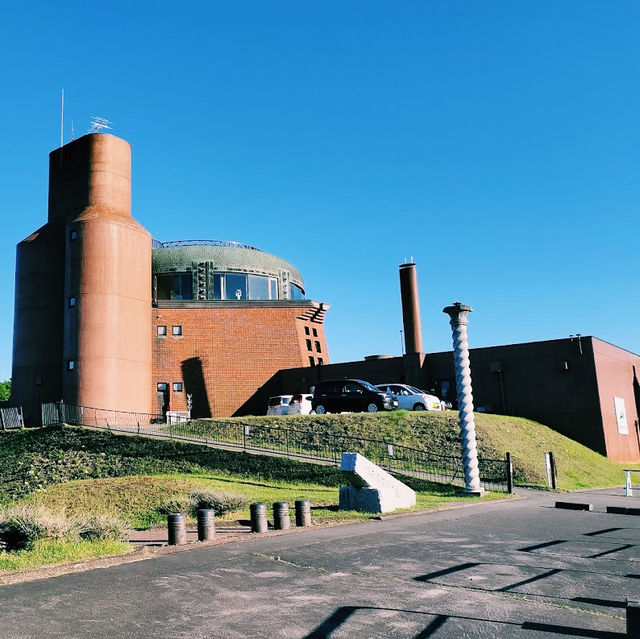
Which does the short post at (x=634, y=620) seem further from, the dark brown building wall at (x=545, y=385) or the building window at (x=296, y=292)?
the building window at (x=296, y=292)

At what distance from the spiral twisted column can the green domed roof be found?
99.7 feet

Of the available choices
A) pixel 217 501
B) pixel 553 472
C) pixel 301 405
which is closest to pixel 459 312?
pixel 553 472

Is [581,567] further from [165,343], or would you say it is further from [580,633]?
[165,343]

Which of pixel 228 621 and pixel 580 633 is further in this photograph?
pixel 228 621

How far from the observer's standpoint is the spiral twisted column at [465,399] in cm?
2036

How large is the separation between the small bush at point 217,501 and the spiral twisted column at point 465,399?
722 centimetres

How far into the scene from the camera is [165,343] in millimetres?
43469

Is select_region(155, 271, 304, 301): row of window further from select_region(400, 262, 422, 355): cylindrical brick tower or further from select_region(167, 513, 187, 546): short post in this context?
select_region(167, 513, 187, 546): short post

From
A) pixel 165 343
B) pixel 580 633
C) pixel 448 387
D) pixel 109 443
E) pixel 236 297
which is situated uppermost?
pixel 236 297

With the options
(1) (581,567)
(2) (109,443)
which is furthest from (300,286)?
(1) (581,567)

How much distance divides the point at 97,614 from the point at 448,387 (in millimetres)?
32409

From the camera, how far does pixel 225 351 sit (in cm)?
4372

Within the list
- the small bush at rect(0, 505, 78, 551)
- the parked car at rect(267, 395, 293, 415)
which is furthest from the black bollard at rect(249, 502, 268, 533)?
the parked car at rect(267, 395, 293, 415)

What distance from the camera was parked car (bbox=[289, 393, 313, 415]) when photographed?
115 ft
